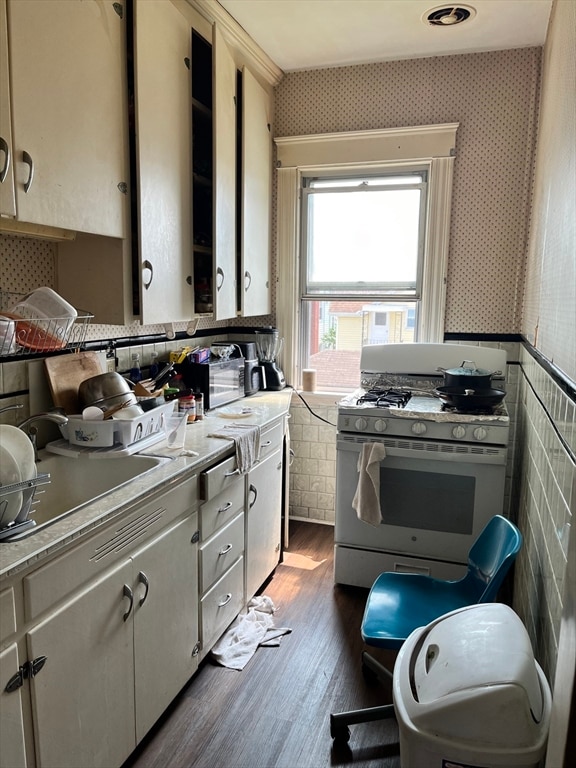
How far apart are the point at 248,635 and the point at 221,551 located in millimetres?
458

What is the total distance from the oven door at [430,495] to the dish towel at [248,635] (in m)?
0.56

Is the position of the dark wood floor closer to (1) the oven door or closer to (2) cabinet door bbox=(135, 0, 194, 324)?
(1) the oven door

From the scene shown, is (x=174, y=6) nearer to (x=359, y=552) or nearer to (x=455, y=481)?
(x=455, y=481)

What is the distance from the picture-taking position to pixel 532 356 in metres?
2.19

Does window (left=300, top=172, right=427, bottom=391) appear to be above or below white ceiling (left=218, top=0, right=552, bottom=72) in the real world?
below

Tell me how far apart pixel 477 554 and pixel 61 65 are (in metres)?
2.09

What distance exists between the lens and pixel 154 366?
2.52 metres

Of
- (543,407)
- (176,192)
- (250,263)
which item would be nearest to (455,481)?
(543,407)

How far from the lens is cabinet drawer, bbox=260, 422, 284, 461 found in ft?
8.32

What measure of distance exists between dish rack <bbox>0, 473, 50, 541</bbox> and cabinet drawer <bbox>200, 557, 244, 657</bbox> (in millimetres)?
889

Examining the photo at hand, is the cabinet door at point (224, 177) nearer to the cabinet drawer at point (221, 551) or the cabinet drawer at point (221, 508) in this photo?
the cabinet drawer at point (221, 508)

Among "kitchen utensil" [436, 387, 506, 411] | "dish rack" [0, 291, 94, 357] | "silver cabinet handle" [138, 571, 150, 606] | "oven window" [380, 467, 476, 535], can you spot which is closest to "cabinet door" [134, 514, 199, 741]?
"silver cabinet handle" [138, 571, 150, 606]

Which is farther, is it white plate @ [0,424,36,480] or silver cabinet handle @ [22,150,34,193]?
silver cabinet handle @ [22,150,34,193]

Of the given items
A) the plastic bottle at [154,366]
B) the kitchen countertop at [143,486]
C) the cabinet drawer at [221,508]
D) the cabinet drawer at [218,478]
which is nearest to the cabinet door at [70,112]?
the plastic bottle at [154,366]
